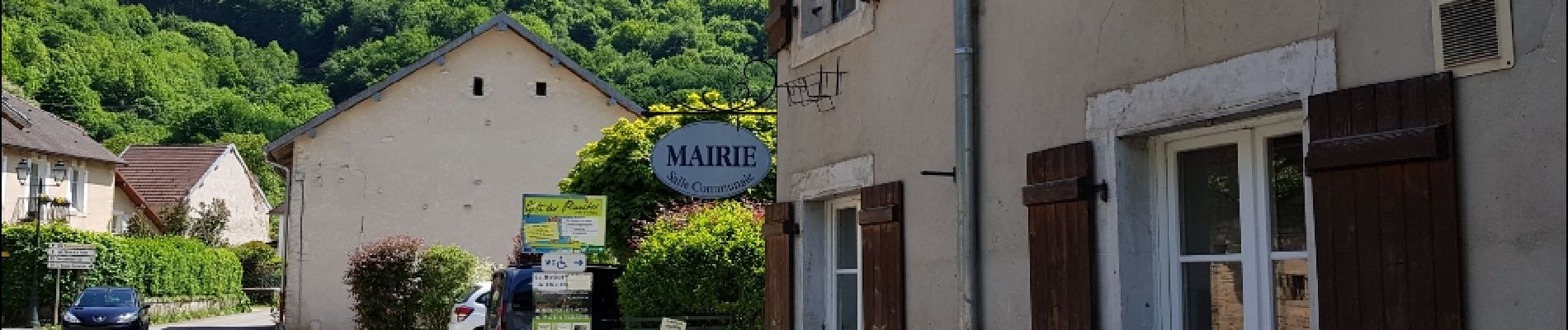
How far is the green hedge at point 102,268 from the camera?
35.6m

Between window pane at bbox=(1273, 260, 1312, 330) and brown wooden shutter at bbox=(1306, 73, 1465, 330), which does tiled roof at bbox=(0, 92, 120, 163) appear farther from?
brown wooden shutter at bbox=(1306, 73, 1465, 330)

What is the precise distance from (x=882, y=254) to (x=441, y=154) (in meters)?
27.4

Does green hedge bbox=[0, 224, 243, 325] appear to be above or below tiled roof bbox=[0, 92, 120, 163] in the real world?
below

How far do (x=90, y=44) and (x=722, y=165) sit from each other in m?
84.9

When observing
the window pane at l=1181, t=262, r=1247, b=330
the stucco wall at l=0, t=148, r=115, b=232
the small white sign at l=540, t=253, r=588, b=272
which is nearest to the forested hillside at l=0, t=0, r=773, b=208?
the stucco wall at l=0, t=148, r=115, b=232

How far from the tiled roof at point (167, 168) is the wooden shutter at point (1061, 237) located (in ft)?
189

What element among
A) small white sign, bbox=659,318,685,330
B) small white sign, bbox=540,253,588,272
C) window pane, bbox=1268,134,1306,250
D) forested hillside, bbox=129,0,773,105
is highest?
forested hillside, bbox=129,0,773,105

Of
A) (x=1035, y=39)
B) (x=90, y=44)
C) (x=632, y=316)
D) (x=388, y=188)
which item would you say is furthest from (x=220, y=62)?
(x=1035, y=39)

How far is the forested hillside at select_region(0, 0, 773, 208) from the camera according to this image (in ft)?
232

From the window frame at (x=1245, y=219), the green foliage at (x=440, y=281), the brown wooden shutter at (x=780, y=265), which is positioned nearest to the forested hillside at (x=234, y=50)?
the green foliage at (x=440, y=281)

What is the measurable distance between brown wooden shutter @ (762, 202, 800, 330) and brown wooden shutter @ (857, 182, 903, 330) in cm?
109

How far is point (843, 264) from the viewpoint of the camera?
9.57m

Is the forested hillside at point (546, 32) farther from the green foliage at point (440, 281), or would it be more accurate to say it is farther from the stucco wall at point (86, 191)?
the stucco wall at point (86, 191)

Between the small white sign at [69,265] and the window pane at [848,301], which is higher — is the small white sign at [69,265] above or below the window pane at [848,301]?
above
